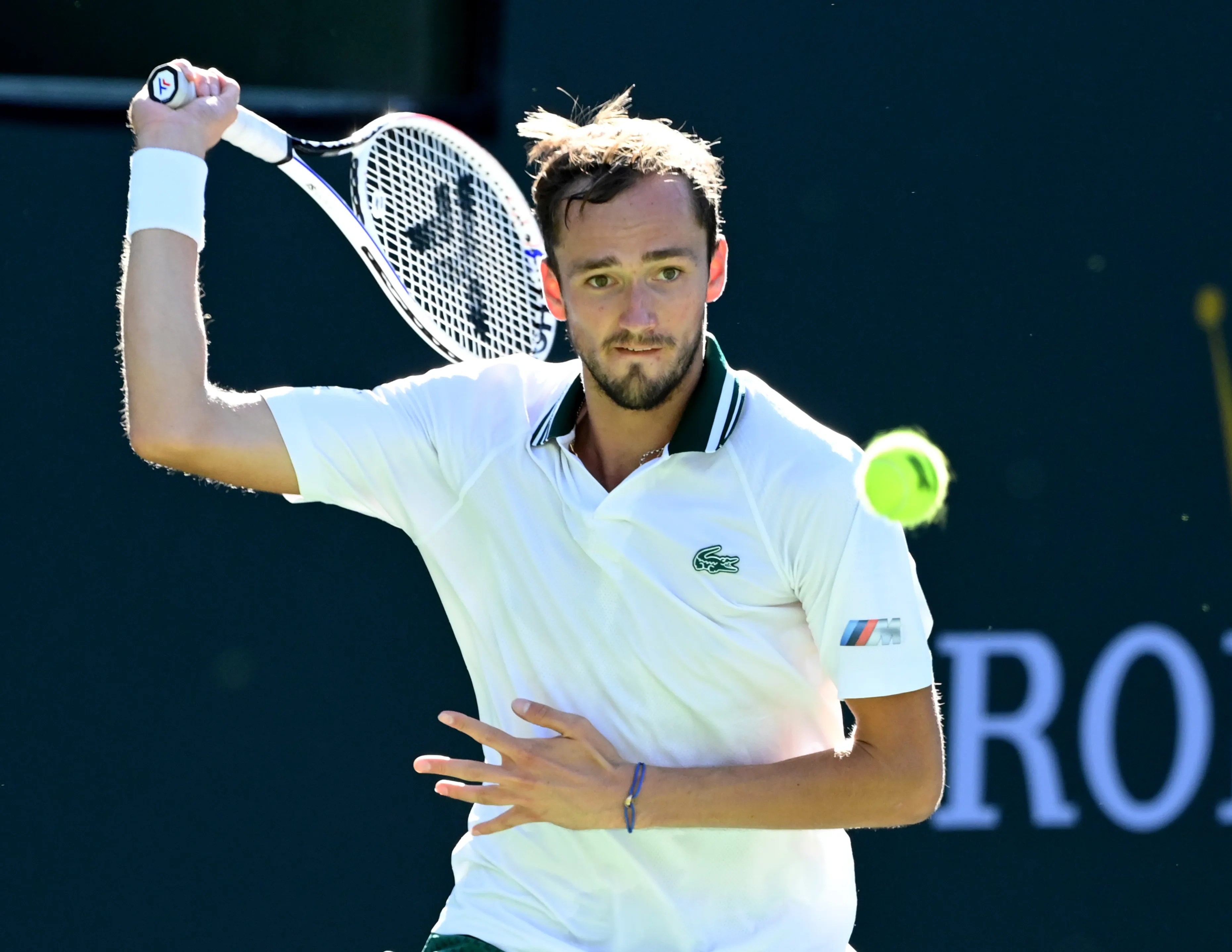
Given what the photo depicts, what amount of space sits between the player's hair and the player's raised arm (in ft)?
1.40

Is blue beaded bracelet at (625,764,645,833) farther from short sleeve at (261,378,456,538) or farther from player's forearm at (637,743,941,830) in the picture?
short sleeve at (261,378,456,538)

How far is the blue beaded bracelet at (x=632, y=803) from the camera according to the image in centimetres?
193

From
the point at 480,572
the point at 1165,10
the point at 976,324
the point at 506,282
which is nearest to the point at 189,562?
the point at 506,282

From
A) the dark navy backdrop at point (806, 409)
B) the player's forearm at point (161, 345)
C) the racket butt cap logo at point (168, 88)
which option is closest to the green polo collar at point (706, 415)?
the player's forearm at point (161, 345)

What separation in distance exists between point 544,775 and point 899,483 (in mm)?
562

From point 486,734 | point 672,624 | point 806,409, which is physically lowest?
point 486,734

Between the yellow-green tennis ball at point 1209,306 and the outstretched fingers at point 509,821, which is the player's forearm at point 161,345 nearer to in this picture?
the outstretched fingers at point 509,821

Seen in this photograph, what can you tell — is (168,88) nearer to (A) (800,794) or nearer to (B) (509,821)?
(B) (509,821)

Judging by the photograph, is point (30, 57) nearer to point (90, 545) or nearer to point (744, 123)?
point (90, 545)

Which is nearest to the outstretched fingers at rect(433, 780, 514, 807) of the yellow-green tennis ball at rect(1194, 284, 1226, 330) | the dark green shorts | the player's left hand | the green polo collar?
the player's left hand

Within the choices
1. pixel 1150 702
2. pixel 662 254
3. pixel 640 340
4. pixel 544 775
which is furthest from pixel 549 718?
pixel 1150 702

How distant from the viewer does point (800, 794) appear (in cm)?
196

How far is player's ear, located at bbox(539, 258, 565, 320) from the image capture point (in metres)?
2.16

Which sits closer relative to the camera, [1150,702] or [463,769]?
[463,769]
